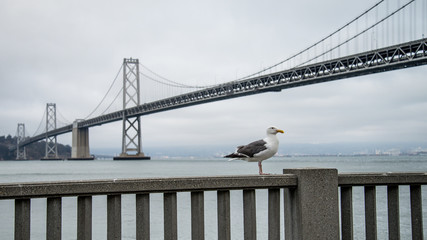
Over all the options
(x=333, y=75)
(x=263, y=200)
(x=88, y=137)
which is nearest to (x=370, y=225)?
(x=263, y=200)

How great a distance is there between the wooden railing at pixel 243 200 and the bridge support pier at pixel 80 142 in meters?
78.3

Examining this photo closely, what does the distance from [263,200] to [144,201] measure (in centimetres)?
1718

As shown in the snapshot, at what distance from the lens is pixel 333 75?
1560 inches

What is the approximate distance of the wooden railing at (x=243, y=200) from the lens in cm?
251

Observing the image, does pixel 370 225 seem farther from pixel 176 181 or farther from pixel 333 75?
pixel 333 75

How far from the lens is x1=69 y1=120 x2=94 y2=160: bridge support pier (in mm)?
78869

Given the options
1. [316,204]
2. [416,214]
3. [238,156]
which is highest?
[238,156]

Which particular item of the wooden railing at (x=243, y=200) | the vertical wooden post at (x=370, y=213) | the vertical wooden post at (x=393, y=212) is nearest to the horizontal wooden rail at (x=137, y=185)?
the wooden railing at (x=243, y=200)

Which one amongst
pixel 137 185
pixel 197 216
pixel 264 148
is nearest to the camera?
pixel 137 185

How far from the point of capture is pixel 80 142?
81.9m

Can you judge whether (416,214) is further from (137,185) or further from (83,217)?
(83,217)

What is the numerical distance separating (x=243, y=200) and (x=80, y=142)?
82.5 m

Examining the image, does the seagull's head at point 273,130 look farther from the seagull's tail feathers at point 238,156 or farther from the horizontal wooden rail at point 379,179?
the horizontal wooden rail at point 379,179

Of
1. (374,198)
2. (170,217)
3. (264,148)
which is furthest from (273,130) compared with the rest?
(170,217)
